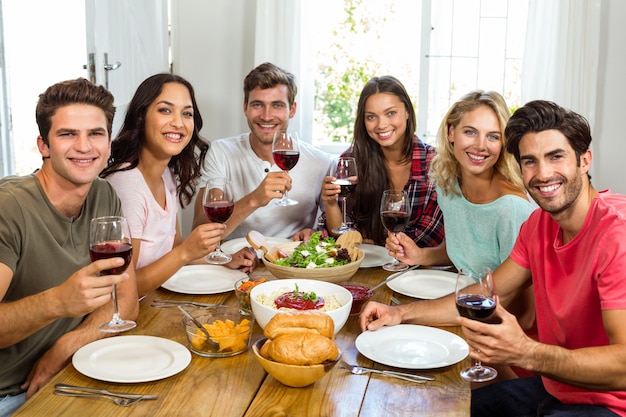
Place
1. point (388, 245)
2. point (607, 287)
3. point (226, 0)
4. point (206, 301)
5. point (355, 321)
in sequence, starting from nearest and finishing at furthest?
1. point (607, 287)
2. point (355, 321)
3. point (206, 301)
4. point (388, 245)
5. point (226, 0)

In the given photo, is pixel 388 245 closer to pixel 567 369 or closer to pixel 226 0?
pixel 567 369

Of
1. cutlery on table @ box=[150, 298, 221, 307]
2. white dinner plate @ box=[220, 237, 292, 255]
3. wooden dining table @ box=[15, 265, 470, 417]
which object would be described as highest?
white dinner plate @ box=[220, 237, 292, 255]

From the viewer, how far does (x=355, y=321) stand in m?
1.93

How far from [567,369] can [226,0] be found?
3314 mm

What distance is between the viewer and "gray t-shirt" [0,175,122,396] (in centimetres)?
183

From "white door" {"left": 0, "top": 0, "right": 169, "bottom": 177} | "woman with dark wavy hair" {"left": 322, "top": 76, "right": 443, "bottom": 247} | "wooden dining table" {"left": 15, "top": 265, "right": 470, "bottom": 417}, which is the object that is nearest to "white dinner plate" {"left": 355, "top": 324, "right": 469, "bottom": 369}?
"wooden dining table" {"left": 15, "top": 265, "right": 470, "bottom": 417}

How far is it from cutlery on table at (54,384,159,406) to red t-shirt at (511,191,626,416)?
106cm

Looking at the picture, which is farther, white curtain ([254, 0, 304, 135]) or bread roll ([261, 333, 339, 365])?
white curtain ([254, 0, 304, 135])

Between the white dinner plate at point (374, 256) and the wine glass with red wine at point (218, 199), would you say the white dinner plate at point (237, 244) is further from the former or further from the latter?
the wine glass with red wine at point (218, 199)

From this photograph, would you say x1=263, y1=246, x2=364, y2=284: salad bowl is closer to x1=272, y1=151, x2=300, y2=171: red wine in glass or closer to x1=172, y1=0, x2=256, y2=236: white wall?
x1=272, y1=151, x2=300, y2=171: red wine in glass

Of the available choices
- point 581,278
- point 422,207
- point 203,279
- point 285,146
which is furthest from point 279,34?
point 581,278

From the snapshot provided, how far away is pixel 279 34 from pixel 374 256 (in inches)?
79.2

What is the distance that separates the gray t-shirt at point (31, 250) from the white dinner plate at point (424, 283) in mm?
957

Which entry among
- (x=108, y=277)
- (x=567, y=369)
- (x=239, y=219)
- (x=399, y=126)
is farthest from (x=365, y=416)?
(x=399, y=126)
